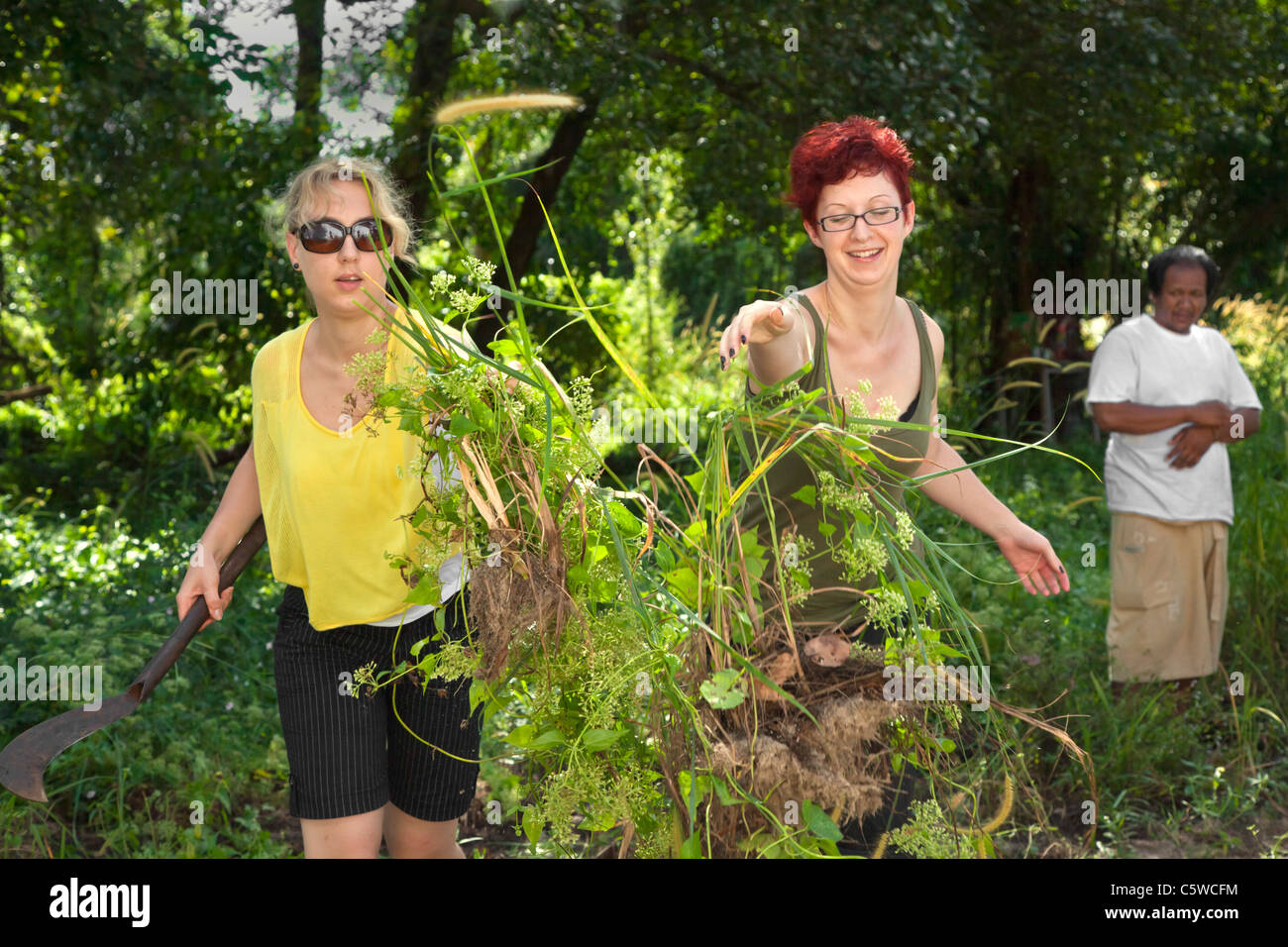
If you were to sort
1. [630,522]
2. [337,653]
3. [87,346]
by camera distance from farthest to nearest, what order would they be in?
[87,346] < [337,653] < [630,522]

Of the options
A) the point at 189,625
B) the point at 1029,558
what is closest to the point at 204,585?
the point at 189,625

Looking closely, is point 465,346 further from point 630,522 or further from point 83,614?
point 83,614

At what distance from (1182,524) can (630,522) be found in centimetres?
362

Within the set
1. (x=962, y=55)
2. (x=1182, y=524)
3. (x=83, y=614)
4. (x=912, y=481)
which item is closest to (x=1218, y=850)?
(x=1182, y=524)

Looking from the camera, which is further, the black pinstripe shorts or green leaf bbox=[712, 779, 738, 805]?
the black pinstripe shorts

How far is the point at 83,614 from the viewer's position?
4.73 meters

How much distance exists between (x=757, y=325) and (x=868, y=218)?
15.5 inches

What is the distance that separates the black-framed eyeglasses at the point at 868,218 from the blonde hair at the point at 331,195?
2.57 feet

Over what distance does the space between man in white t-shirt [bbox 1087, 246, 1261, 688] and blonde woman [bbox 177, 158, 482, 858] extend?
3.15 meters

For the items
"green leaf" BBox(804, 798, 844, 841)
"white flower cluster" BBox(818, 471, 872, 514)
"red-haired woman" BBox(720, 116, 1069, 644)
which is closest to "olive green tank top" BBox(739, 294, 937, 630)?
"red-haired woman" BBox(720, 116, 1069, 644)

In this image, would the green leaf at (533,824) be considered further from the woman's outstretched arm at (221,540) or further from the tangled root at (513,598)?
the woman's outstretched arm at (221,540)

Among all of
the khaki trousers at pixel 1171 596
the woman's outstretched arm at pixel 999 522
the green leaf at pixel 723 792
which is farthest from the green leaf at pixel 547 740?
the khaki trousers at pixel 1171 596

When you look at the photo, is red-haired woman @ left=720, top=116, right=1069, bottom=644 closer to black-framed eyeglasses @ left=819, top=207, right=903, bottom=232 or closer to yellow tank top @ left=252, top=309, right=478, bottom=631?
black-framed eyeglasses @ left=819, top=207, right=903, bottom=232

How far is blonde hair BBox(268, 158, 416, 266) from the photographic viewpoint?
2285 millimetres
